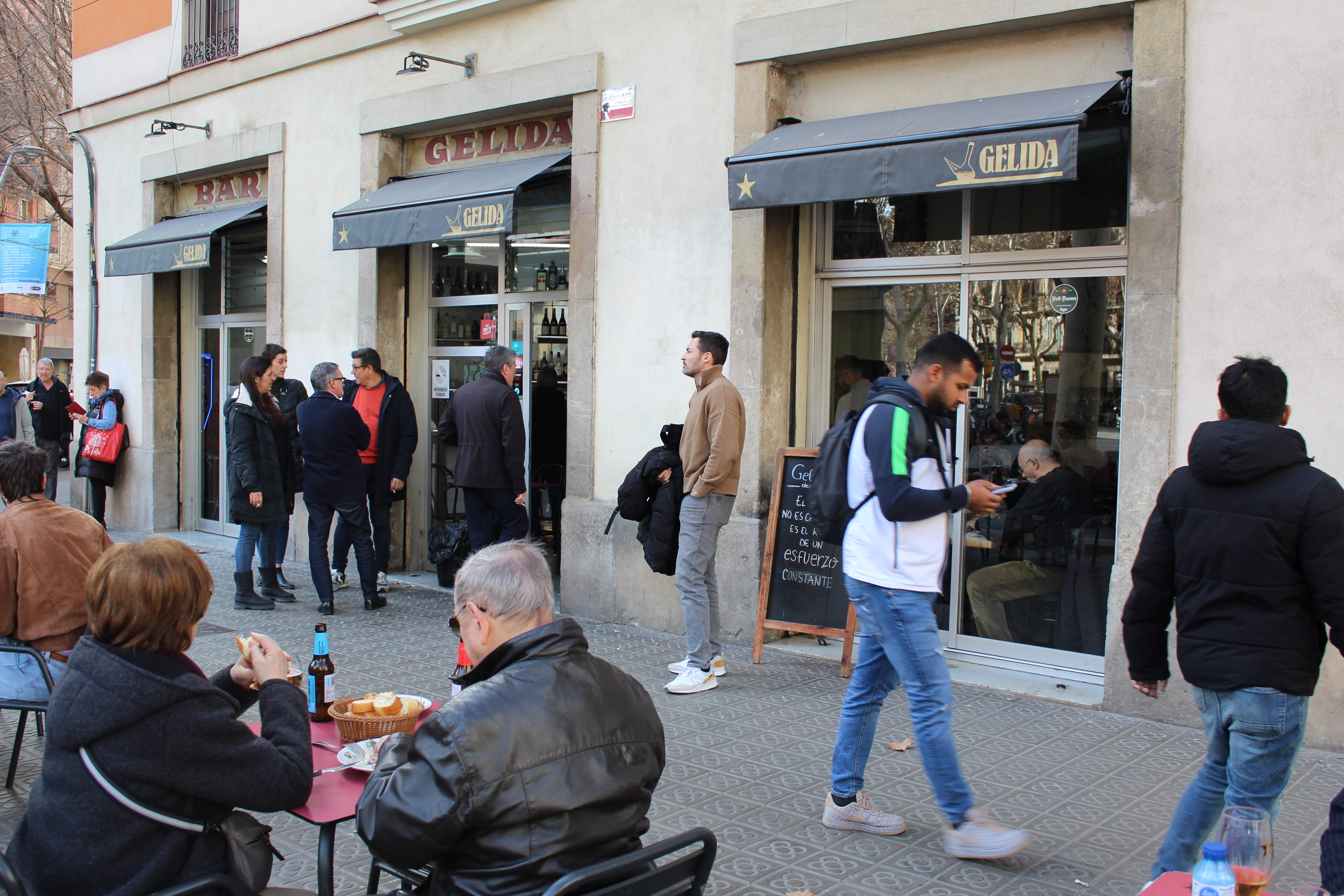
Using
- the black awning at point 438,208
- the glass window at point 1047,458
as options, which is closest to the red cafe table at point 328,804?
the glass window at point 1047,458

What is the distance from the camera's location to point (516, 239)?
9219mm

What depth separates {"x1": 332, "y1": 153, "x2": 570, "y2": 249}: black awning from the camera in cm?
791

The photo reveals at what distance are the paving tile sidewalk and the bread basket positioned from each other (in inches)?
37.0

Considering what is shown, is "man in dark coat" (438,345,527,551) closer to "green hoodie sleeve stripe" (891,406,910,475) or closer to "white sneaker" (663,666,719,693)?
"white sneaker" (663,666,719,693)

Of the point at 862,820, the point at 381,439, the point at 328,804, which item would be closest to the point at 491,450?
the point at 381,439

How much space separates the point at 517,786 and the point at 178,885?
0.76 m

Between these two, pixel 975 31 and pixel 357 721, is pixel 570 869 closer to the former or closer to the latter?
pixel 357 721

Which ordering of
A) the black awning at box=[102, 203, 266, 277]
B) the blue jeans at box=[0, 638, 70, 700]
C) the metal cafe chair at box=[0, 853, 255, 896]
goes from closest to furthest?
1. the metal cafe chair at box=[0, 853, 255, 896]
2. the blue jeans at box=[0, 638, 70, 700]
3. the black awning at box=[102, 203, 266, 277]

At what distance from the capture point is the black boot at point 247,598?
8180 millimetres

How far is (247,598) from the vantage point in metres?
8.22

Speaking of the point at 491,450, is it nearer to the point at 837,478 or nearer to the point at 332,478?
the point at 332,478

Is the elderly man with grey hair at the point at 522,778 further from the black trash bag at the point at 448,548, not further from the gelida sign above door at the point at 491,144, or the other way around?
the gelida sign above door at the point at 491,144

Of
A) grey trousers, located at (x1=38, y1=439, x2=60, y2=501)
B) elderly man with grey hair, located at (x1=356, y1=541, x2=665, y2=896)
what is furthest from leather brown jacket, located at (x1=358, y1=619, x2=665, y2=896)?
grey trousers, located at (x1=38, y1=439, x2=60, y2=501)

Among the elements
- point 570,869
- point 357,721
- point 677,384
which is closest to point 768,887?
point 357,721
